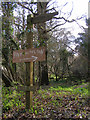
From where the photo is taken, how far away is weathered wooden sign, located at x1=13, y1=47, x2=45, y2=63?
13.9 ft

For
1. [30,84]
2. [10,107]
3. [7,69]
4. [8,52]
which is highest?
[8,52]

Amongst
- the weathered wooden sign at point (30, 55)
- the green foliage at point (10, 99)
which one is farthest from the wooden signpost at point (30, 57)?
the green foliage at point (10, 99)

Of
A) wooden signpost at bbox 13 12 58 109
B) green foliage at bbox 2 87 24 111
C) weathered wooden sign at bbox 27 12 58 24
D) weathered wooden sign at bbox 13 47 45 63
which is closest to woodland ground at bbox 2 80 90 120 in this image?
green foliage at bbox 2 87 24 111

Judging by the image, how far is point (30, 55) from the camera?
14.4ft

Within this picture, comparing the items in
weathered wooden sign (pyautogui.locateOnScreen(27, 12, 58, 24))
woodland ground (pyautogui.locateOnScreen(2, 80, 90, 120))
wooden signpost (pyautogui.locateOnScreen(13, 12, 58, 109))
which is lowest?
woodland ground (pyautogui.locateOnScreen(2, 80, 90, 120))

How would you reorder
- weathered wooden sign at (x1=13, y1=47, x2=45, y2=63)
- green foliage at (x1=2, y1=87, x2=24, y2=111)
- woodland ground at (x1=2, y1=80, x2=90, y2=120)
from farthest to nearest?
green foliage at (x1=2, y1=87, x2=24, y2=111)
weathered wooden sign at (x1=13, y1=47, x2=45, y2=63)
woodland ground at (x1=2, y1=80, x2=90, y2=120)

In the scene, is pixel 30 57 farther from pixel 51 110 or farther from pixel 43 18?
pixel 51 110

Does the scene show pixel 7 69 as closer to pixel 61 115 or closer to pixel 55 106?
pixel 55 106

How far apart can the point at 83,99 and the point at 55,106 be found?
1.14 m

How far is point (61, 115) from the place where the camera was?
3789mm

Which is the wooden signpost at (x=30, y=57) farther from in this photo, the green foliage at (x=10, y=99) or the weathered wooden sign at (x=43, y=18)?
the green foliage at (x=10, y=99)

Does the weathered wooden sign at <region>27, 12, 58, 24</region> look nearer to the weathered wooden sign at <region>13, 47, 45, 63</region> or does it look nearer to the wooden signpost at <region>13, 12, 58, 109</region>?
the wooden signpost at <region>13, 12, 58, 109</region>

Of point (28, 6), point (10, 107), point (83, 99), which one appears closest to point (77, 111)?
point (83, 99)

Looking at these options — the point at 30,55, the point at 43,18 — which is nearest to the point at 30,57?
the point at 30,55
